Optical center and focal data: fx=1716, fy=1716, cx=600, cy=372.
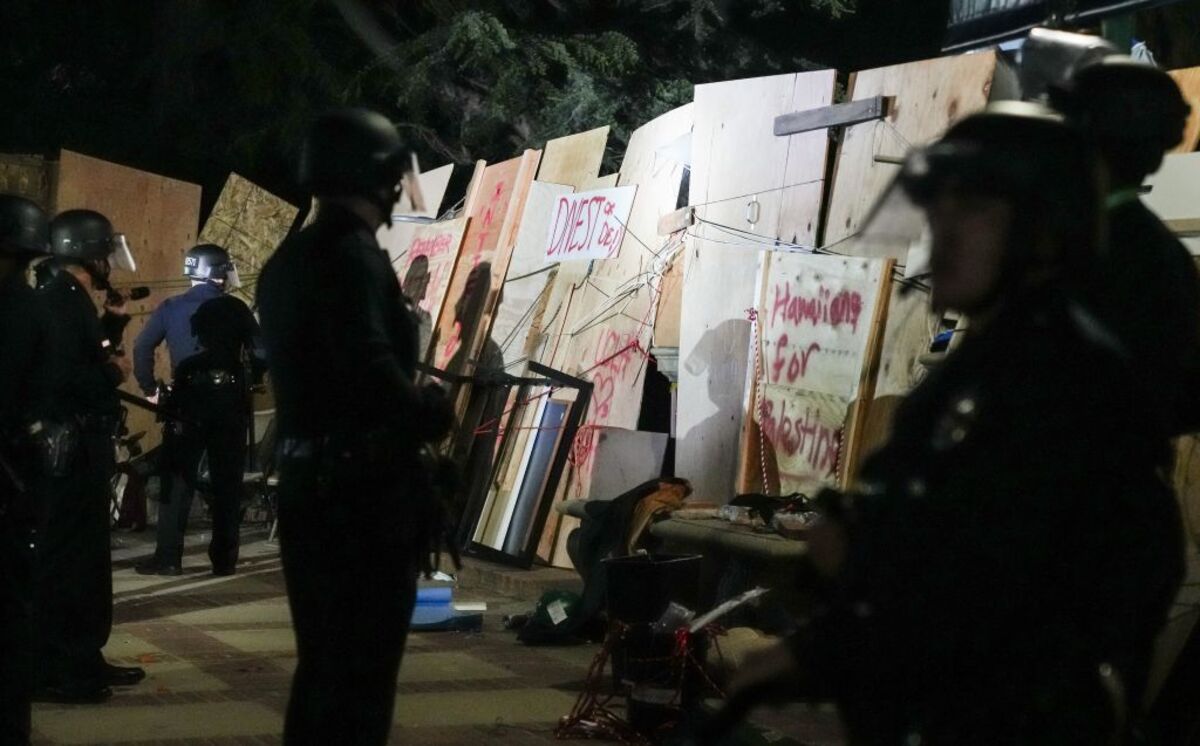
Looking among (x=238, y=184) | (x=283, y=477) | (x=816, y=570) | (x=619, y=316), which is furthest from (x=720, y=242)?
(x=238, y=184)

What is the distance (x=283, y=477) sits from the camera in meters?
4.45

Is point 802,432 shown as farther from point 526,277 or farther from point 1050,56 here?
point 526,277

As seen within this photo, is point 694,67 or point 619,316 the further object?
point 694,67

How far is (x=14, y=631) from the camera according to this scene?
5.62m

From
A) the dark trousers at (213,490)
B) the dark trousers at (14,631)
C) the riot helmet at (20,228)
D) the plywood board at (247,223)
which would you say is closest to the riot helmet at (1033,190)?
the dark trousers at (14,631)

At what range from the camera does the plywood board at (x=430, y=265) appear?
14094mm

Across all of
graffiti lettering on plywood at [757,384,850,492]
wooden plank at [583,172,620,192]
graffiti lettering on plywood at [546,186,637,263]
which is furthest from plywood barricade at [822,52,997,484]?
wooden plank at [583,172,620,192]

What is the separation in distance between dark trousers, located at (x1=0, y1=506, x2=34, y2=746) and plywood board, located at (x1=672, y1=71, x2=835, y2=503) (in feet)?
15.8

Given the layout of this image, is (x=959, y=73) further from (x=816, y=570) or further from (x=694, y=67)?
(x=694, y=67)

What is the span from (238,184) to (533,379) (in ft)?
22.0

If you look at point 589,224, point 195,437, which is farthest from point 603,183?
point 195,437

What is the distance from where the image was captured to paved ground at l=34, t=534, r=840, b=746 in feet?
22.7

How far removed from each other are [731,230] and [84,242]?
3739mm

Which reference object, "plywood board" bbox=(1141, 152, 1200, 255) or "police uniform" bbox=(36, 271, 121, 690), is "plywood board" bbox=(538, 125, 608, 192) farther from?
"plywood board" bbox=(1141, 152, 1200, 255)
